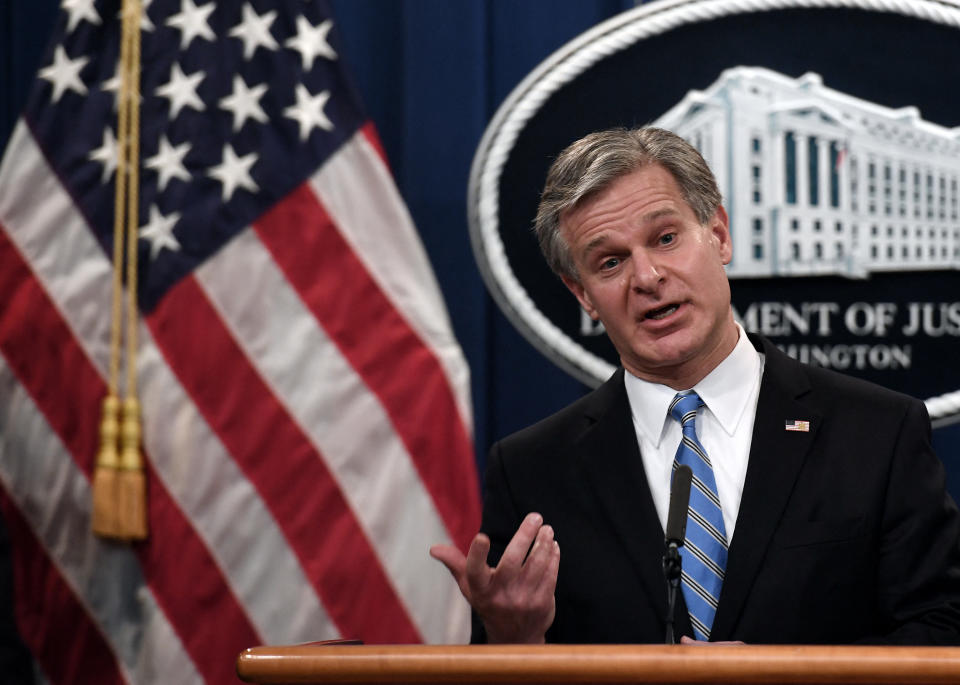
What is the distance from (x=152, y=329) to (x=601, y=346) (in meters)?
0.93

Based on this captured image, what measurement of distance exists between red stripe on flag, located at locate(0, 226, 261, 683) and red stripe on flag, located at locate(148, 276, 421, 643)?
17 cm

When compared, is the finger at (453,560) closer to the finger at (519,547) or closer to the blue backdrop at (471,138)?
the finger at (519,547)

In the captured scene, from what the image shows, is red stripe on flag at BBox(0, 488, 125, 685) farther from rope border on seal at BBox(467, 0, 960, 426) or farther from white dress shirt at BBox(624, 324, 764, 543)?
white dress shirt at BBox(624, 324, 764, 543)

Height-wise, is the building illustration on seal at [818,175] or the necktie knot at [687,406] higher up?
the building illustration on seal at [818,175]

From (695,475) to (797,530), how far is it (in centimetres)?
15

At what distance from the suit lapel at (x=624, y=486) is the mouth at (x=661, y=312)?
155 mm

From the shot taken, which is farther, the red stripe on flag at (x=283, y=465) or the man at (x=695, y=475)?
the red stripe on flag at (x=283, y=465)

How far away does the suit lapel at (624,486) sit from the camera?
4.70ft

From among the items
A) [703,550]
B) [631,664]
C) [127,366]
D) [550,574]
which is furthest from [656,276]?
[127,366]

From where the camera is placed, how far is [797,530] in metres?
1.39

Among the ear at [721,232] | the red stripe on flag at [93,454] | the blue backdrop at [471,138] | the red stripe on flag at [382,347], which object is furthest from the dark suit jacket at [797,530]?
the red stripe on flag at [93,454]

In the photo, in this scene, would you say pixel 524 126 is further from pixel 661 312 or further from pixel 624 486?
pixel 624 486

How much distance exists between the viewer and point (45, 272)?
2.30m

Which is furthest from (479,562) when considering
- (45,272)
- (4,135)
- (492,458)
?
(4,135)
